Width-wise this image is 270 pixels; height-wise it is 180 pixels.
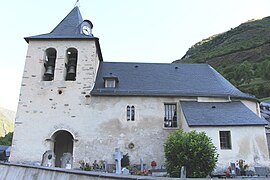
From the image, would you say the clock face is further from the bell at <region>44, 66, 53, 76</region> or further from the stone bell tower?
the bell at <region>44, 66, 53, 76</region>

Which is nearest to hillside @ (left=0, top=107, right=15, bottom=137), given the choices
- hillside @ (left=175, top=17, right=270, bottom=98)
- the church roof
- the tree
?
hillside @ (left=175, top=17, right=270, bottom=98)

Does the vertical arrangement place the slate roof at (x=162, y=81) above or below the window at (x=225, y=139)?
above

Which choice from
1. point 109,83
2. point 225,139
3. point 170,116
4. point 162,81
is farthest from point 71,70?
point 225,139

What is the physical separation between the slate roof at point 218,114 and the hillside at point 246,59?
37.7 m

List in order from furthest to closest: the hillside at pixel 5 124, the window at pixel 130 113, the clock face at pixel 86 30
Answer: the hillside at pixel 5 124 → the clock face at pixel 86 30 → the window at pixel 130 113

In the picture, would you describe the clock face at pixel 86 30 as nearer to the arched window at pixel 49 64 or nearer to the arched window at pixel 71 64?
the arched window at pixel 71 64

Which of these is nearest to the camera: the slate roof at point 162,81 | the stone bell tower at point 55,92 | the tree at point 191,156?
the tree at point 191,156

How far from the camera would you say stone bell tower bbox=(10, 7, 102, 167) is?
16.3 metres

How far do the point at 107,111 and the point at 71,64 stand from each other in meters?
5.07

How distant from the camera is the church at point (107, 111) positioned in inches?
600

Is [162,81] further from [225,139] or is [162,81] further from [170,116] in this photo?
[225,139]

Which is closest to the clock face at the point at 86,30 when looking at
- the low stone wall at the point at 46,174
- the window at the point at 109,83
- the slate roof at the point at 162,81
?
the slate roof at the point at 162,81

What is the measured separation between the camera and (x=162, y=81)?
19.7 metres

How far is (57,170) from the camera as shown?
5.33 m
